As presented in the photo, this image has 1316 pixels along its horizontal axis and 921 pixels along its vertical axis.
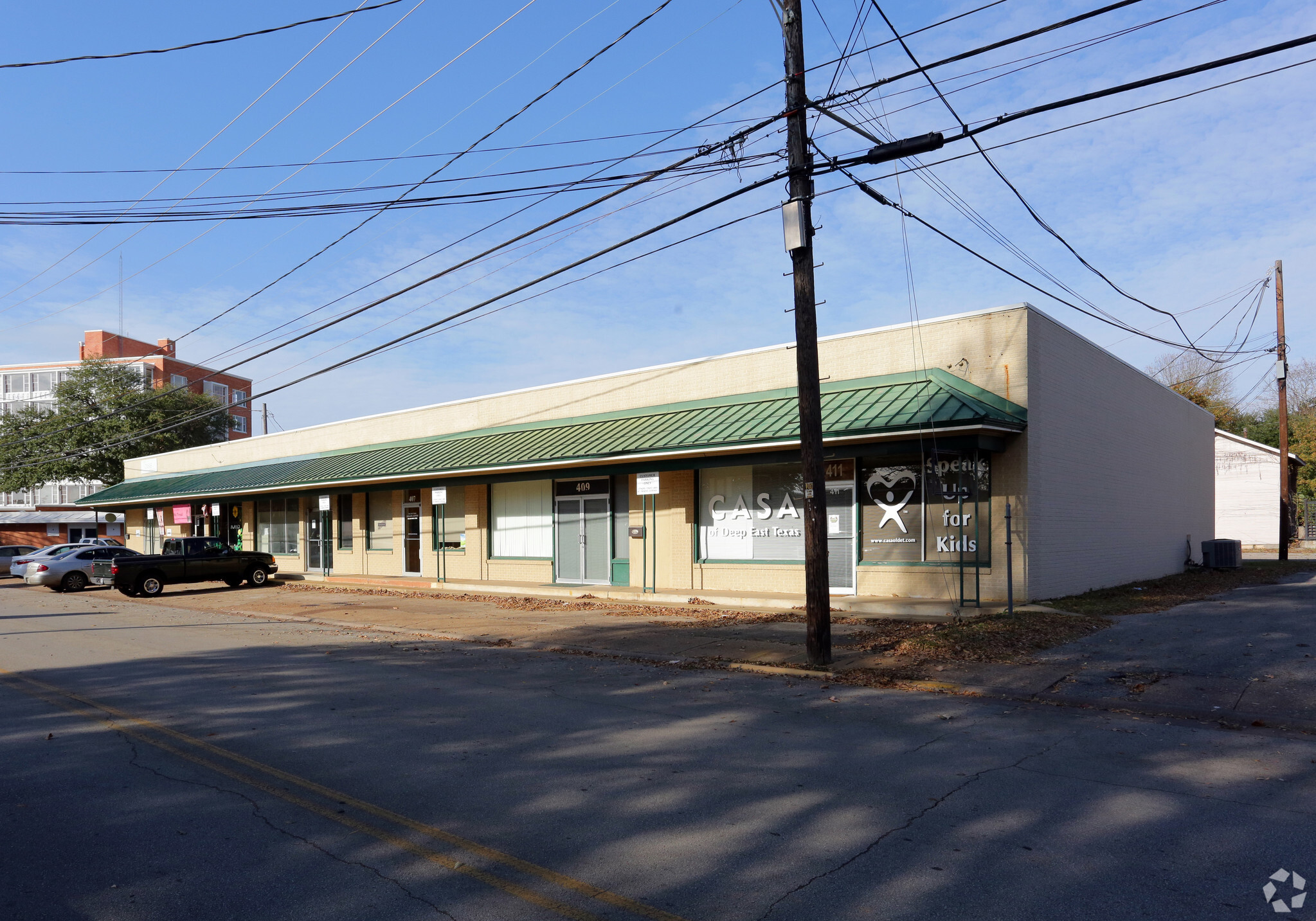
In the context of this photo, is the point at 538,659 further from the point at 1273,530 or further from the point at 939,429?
the point at 1273,530

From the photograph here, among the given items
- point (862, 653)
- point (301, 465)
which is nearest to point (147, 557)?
point (301, 465)

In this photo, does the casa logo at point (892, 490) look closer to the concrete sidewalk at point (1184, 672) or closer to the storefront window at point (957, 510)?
the storefront window at point (957, 510)

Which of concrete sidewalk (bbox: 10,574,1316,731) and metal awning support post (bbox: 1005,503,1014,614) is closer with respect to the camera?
concrete sidewalk (bbox: 10,574,1316,731)

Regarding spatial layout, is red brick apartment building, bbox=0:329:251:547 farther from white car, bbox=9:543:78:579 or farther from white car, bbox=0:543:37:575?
white car, bbox=9:543:78:579

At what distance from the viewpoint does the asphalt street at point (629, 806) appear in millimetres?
4621

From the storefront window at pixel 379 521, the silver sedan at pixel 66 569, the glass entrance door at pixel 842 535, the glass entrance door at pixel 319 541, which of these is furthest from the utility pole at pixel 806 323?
the silver sedan at pixel 66 569

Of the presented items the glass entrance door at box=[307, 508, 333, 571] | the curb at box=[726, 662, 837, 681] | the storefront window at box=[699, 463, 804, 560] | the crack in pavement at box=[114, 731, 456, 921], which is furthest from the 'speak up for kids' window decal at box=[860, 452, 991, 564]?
the glass entrance door at box=[307, 508, 333, 571]

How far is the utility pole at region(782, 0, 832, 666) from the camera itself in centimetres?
1177

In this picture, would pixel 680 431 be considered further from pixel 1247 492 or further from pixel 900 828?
pixel 1247 492

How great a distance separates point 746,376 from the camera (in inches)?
815

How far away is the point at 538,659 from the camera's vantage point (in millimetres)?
13172

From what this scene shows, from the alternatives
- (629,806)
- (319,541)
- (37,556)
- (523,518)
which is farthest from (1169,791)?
(37,556)

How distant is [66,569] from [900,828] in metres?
33.0

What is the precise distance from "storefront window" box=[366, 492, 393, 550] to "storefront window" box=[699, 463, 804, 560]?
45.5 ft
